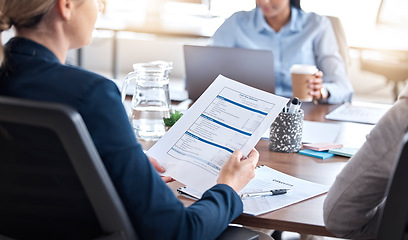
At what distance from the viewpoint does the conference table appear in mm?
1116

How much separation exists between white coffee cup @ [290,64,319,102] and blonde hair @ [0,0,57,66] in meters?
1.29

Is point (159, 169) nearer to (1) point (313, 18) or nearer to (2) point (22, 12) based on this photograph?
(2) point (22, 12)

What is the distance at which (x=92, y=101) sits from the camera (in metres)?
0.94

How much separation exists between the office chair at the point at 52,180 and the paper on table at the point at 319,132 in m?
0.88

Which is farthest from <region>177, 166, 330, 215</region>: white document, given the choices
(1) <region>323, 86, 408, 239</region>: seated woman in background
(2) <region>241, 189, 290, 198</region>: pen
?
(1) <region>323, 86, 408, 239</region>: seated woman in background

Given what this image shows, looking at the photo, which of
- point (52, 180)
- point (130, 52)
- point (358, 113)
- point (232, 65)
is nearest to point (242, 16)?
point (232, 65)

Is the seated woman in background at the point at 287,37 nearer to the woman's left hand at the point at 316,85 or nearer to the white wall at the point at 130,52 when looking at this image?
the woman's left hand at the point at 316,85

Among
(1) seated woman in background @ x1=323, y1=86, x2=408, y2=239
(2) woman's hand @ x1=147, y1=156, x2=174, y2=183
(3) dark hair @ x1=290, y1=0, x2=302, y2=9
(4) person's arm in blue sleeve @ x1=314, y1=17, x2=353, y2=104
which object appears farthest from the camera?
(3) dark hair @ x1=290, y1=0, x2=302, y2=9

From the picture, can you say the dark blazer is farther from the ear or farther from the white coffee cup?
the white coffee cup

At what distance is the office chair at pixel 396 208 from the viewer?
83 cm

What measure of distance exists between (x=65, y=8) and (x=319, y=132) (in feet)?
3.45

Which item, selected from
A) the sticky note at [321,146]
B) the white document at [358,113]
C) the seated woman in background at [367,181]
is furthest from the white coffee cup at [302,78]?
the seated woman in background at [367,181]

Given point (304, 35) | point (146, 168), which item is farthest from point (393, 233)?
point (304, 35)

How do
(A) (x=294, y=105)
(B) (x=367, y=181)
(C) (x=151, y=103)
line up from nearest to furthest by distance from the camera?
(B) (x=367, y=181)
(A) (x=294, y=105)
(C) (x=151, y=103)
